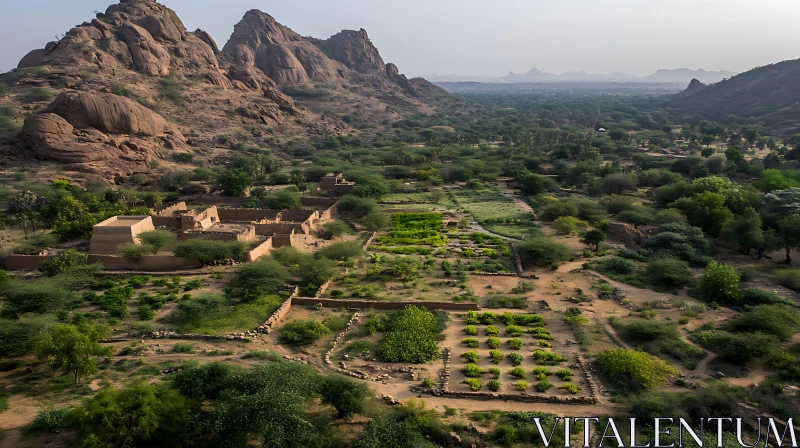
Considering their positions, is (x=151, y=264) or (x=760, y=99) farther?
(x=760, y=99)

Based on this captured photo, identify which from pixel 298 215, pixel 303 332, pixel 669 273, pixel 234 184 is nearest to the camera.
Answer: pixel 303 332

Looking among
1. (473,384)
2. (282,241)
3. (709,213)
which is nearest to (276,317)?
(473,384)

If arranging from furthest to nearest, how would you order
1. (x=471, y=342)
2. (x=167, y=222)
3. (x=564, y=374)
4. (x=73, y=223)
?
1. (x=167, y=222)
2. (x=73, y=223)
3. (x=471, y=342)
4. (x=564, y=374)

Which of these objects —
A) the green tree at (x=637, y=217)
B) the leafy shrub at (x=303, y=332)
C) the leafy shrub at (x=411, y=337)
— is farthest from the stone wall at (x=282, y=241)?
the green tree at (x=637, y=217)

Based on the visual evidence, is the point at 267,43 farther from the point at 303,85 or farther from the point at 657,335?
the point at 657,335

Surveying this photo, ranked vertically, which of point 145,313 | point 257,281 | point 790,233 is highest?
point 257,281

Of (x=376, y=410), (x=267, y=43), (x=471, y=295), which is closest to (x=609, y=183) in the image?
(x=471, y=295)

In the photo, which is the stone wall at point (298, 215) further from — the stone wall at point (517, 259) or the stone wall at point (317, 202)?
the stone wall at point (517, 259)

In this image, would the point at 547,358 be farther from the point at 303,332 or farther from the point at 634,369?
the point at 303,332
